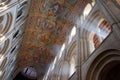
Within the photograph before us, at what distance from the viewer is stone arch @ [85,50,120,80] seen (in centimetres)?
580

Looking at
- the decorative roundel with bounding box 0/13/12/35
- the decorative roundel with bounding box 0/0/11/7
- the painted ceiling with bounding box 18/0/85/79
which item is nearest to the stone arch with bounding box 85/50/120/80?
the decorative roundel with bounding box 0/0/11/7

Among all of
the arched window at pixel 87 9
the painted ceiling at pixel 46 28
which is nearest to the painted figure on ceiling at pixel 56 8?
the painted ceiling at pixel 46 28

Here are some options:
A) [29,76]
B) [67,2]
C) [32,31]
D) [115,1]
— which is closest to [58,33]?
[32,31]

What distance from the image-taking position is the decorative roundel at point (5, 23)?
33.7 feet

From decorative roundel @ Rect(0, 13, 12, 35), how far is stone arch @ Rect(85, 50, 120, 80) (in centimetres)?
680

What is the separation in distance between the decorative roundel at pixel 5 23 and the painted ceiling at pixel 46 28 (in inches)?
128

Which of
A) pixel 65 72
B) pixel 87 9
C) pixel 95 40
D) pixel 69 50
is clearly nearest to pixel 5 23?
pixel 69 50

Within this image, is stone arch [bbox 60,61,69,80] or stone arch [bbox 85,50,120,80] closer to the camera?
stone arch [bbox 85,50,120,80]

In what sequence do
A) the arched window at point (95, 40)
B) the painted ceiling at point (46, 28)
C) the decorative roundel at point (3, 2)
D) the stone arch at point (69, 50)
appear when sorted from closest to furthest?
the arched window at point (95, 40) < the decorative roundel at point (3, 2) < the stone arch at point (69, 50) < the painted ceiling at point (46, 28)

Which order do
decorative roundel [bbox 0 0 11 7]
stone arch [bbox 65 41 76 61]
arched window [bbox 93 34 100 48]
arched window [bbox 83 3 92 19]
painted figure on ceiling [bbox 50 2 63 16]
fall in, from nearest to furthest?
arched window [bbox 93 34 100 48]
decorative roundel [bbox 0 0 11 7]
arched window [bbox 83 3 92 19]
stone arch [bbox 65 41 76 61]
painted figure on ceiling [bbox 50 2 63 16]

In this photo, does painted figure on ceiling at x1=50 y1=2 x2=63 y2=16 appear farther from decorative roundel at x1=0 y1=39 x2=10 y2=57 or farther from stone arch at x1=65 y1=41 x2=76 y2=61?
decorative roundel at x1=0 y1=39 x2=10 y2=57

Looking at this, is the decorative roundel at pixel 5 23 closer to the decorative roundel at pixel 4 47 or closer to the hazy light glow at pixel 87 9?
the decorative roundel at pixel 4 47

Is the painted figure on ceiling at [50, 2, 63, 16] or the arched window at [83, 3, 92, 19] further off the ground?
the painted figure on ceiling at [50, 2, 63, 16]

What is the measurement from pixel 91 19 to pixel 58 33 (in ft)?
21.8
